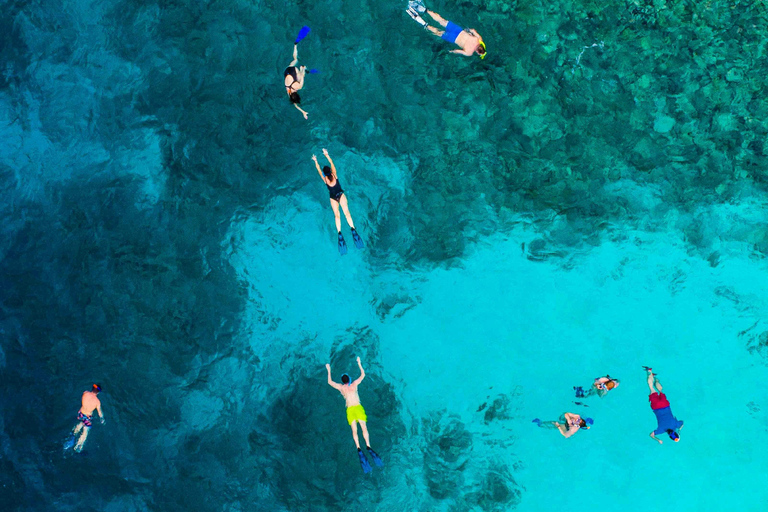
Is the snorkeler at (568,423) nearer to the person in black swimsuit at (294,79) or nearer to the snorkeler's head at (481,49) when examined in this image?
the snorkeler's head at (481,49)

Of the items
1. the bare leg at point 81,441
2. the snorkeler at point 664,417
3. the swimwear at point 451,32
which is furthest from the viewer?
the bare leg at point 81,441

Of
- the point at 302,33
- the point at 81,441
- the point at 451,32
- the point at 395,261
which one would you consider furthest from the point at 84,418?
the point at 451,32

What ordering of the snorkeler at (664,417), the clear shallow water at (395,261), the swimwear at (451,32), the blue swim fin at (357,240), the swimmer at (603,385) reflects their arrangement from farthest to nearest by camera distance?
the blue swim fin at (357,240), the clear shallow water at (395,261), the swimwear at (451,32), the swimmer at (603,385), the snorkeler at (664,417)

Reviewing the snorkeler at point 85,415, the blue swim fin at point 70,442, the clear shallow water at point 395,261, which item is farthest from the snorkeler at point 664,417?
the blue swim fin at point 70,442

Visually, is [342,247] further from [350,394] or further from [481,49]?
[481,49]

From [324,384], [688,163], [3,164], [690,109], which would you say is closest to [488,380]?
[324,384]

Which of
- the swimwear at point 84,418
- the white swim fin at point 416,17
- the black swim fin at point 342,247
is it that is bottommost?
the swimwear at point 84,418

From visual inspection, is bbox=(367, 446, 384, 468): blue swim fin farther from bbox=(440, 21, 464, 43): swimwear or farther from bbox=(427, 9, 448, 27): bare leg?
bbox=(427, 9, 448, 27): bare leg
